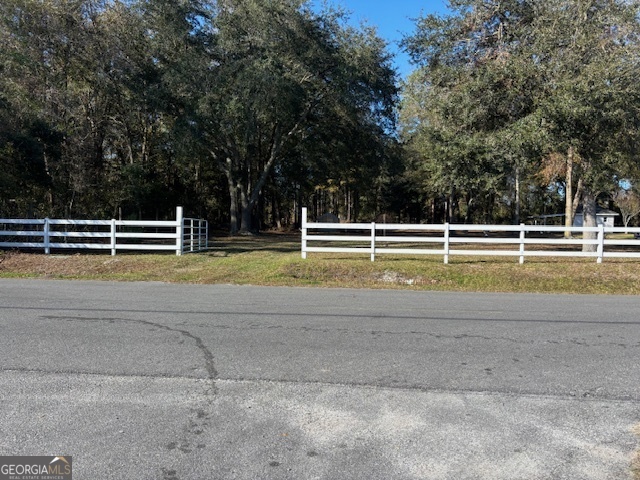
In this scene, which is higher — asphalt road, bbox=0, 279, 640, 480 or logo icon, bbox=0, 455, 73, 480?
asphalt road, bbox=0, 279, 640, 480

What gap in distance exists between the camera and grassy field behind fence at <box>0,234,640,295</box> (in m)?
13.3

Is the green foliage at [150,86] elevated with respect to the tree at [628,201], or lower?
elevated

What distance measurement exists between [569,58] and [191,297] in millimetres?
13521

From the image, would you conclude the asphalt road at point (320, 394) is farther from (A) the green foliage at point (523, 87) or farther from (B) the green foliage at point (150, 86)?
(B) the green foliage at point (150, 86)

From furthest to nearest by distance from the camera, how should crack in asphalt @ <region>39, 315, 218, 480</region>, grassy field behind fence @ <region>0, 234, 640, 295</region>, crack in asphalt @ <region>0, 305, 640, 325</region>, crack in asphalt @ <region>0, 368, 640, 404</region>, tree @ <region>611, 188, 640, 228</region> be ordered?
tree @ <region>611, 188, 640, 228</region>
grassy field behind fence @ <region>0, 234, 640, 295</region>
crack in asphalt @ <region>0, 305, 640, 325</region>
crack in asphalt @ <region>0, 368, 640, 404</region>
crack in asphalt @ <region>39, 315, 218, 480</region>

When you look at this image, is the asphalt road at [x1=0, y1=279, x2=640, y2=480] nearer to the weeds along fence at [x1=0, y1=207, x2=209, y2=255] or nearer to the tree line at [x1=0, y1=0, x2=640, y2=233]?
the weeds along fence at [x1=0, y1=207, x2=209, y2=255]

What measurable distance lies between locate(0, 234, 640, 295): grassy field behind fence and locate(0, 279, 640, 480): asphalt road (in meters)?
4.81

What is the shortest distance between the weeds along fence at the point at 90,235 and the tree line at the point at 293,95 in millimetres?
2188

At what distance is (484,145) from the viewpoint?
54.2 ft

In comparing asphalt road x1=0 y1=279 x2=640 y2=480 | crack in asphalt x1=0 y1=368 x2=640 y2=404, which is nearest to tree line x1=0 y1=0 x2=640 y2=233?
asphalt road x1=0 y1=279 x2=640 y2=480

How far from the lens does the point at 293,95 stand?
2603cm

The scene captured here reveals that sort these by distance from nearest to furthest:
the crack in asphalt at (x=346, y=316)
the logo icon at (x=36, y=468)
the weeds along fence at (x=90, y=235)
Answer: the logo icon at (x=36, y=468), the crack in asphalt at (x=346, y=316), the weeds along fence at (x=90, y=235)

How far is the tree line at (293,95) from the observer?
15.8 metres

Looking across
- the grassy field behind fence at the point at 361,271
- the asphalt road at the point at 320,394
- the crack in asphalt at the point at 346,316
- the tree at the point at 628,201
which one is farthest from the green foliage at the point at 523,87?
the tree at the point at 628,201
